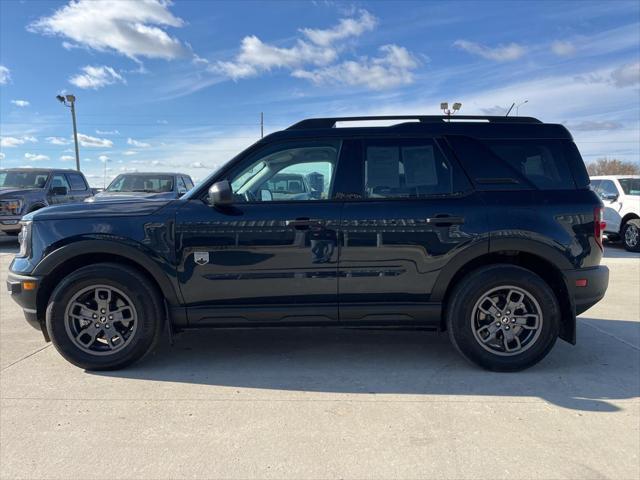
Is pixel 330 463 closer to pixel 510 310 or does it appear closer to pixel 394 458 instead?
pixel 394 458

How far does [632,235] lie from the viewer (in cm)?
1112

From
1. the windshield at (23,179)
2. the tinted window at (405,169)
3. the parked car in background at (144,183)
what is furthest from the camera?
the windshield at (23,179)

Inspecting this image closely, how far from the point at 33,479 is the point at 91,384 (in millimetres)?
1175

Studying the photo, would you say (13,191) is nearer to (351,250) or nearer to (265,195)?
(265,195)

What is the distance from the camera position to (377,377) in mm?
3699

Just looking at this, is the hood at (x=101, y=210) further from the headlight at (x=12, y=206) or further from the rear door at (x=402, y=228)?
the headlight at (x=12, y=206)

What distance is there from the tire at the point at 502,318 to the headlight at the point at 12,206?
1093 centimetres

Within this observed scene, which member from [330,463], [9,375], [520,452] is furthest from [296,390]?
[9,375]

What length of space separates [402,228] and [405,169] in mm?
507

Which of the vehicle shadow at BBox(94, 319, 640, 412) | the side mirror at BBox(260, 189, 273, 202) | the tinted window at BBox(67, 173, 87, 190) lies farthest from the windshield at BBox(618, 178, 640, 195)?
the tinted window at BBox(67, 173, 87, 190)

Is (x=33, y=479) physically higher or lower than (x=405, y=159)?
lower

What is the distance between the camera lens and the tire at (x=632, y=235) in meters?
11.0

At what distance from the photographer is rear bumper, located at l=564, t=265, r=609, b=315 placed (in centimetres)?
371

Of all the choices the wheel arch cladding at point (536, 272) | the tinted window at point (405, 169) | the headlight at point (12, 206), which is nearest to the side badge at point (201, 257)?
the tinted window at point (405, 169)
